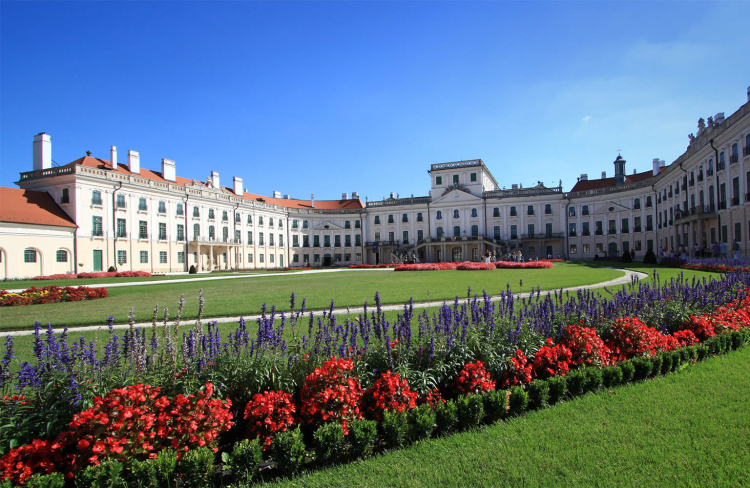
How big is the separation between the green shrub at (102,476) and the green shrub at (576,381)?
190 inches

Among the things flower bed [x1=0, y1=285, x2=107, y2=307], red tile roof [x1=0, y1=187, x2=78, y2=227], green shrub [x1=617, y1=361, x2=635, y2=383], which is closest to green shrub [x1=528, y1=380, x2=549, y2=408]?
green shrub [x1=617, y1=361, x2=635, y2=383]

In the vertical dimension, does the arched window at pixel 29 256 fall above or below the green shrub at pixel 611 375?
above

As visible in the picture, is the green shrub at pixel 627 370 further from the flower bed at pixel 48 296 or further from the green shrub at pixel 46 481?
the flower bed at pixel 48 296

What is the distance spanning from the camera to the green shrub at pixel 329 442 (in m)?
3.66

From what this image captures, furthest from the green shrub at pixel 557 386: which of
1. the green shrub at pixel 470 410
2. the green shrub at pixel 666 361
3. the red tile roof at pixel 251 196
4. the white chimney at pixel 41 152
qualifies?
the white chimney at pixel 41 152

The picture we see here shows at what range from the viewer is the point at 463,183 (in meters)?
66.9

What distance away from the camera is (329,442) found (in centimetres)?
369

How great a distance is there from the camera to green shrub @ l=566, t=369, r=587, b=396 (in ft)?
16.4

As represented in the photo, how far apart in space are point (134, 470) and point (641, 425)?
483 centimetres

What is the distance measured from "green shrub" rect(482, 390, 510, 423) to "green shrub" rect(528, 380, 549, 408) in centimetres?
51

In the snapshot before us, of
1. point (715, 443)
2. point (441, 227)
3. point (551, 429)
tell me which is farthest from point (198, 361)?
point (441, 227)

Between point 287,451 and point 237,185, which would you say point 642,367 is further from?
point 237,185

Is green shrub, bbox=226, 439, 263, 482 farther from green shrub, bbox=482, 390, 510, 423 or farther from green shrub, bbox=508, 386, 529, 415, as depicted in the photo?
green shrub, bbox=508, 386, 529, 415

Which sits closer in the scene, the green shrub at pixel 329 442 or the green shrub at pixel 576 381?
the green shrub at pixel 329 442
